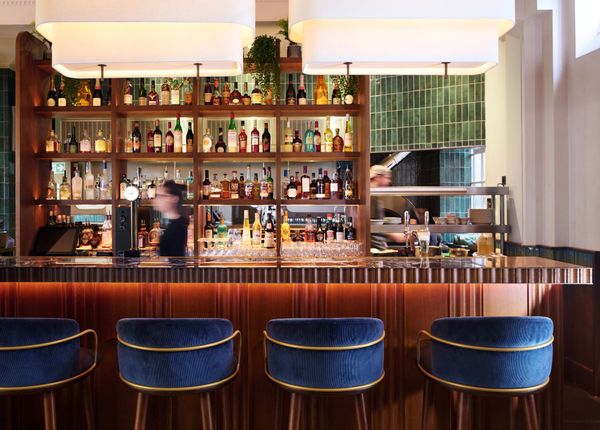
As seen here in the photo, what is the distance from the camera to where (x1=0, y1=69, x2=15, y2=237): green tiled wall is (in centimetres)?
781

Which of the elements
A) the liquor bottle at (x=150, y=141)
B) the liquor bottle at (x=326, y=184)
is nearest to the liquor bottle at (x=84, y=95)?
the liquor bottle at (x=150, y=141)

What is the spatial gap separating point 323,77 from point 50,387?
3.92 metres

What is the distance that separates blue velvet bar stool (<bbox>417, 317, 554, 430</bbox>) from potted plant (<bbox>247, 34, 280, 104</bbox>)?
321 centimetres

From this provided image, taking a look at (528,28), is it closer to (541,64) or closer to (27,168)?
(541,64)

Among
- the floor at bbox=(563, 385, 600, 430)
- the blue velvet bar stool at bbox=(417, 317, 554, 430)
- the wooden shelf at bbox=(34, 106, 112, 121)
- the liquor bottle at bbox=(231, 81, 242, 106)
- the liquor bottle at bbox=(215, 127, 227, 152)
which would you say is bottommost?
the floor at bbox=(563, 385, 600, 430)

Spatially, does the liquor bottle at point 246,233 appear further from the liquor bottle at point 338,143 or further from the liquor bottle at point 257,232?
the liquor bottle at point 338,143

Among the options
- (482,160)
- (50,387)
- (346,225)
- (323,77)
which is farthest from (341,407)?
(482,160)

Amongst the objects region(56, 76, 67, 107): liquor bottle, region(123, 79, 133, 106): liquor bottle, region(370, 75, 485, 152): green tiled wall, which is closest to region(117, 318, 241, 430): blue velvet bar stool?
region(123, 79, 133, 106): liquor bottle

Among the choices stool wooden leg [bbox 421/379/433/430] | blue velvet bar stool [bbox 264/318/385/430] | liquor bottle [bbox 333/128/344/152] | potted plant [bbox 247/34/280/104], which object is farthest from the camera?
liquor bottle [bbox 333/128/344/152]

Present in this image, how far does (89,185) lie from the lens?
5371 millimetres

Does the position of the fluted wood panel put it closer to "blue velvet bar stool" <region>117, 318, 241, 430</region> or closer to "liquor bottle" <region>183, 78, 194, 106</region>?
"blue velvet bar stool" <region>117, 318, 241, 430</region>

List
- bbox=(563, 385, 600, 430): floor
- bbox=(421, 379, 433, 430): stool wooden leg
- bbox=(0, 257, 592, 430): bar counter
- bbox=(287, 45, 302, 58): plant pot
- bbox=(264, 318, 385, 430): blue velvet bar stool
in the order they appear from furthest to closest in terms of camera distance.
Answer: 1. bbox=(287, 45, 302, 58): plant pot
2. bbox=(563, 385, 600, 430): floor
3. bbox=(0, 257, 592, 430): bar counter
4. bbox=(421, 379, 433, 430): stool wooden leg
5. bbox=(264, 318, 385, 430): blue velvet bar stool

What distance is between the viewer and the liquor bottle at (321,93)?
5149 millimetres

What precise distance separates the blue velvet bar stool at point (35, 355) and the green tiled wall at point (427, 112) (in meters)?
5.30
